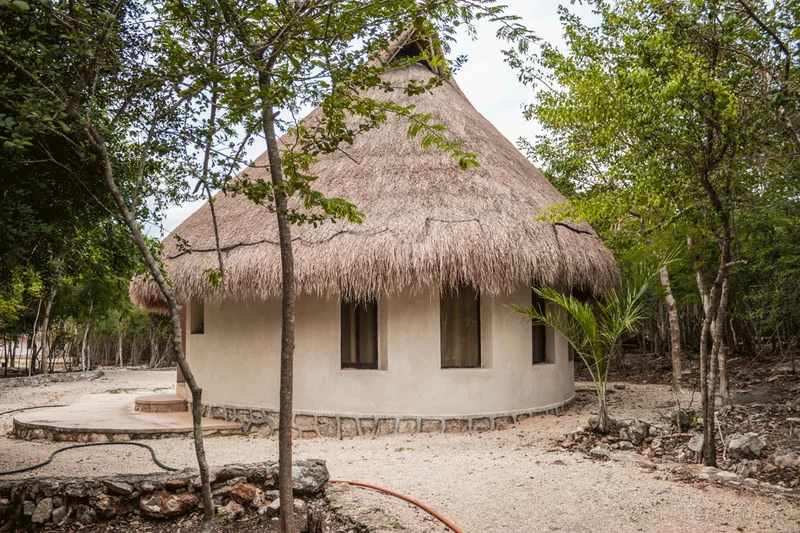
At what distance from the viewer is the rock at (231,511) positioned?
161 inches

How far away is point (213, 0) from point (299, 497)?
322 cm

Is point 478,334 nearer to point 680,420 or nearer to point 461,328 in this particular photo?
point 461,328

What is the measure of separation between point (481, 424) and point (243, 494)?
166 inches

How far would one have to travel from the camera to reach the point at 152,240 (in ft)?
17.1

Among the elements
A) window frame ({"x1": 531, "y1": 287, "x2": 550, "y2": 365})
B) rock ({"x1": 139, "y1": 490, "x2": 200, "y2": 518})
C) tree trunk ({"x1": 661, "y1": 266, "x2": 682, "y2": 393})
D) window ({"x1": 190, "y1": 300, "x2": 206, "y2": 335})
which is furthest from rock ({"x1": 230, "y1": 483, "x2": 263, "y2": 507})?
tree trunk ({"x1": 661, "y1": 266, "x2": 682, "y2": 393})

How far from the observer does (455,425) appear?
306 inches

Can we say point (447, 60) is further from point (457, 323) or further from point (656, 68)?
point (457, 323)

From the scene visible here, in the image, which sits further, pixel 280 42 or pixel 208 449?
pixel 208 449

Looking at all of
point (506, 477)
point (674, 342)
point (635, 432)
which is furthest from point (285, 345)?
point (674, 342)

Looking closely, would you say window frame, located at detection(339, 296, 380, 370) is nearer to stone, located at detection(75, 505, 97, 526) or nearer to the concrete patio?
the concrete patio

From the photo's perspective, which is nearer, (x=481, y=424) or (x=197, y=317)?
(x=481, y=424)

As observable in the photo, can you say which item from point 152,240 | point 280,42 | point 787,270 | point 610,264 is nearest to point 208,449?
point 152,240

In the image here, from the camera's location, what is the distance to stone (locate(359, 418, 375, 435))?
7.78 m

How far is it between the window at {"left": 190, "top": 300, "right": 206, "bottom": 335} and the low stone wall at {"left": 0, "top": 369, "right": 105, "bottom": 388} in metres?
9.62
